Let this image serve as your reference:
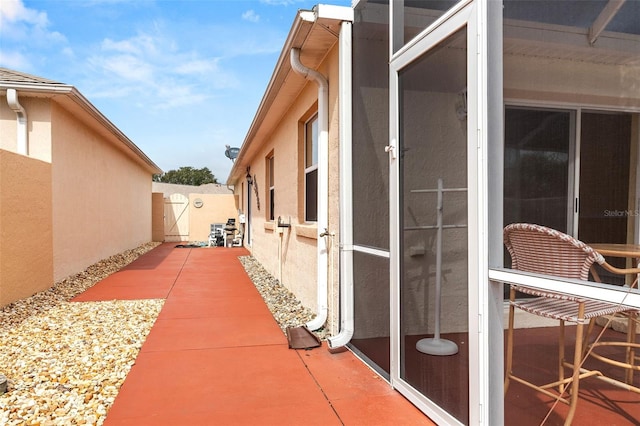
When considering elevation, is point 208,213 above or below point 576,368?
above

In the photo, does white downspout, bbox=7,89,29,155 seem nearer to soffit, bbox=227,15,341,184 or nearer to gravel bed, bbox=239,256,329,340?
soffit, bbox=227,15,341,184

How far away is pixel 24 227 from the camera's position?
6.14 metres

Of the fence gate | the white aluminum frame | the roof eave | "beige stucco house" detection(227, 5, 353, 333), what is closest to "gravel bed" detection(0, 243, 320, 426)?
"beige stucco house" detection(227, 5, 353, 333)

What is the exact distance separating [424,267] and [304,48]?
2813 mm

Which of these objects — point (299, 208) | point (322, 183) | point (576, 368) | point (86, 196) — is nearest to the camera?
point (576, 368)

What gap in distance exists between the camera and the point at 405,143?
2.93m

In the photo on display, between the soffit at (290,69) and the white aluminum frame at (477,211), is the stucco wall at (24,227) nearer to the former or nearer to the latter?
the soffit at (290,69)

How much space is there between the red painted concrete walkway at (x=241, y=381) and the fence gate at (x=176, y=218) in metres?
15.0

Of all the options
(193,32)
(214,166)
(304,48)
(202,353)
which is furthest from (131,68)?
(214,166)

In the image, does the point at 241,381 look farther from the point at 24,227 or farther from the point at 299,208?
the point at 24,227

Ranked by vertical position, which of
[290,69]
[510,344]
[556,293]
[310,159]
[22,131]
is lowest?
[510,344]

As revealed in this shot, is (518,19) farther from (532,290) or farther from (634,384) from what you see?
(634,384)

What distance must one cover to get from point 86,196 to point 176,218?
1120cm

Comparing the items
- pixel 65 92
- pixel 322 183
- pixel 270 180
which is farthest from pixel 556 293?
pixel 270 180
